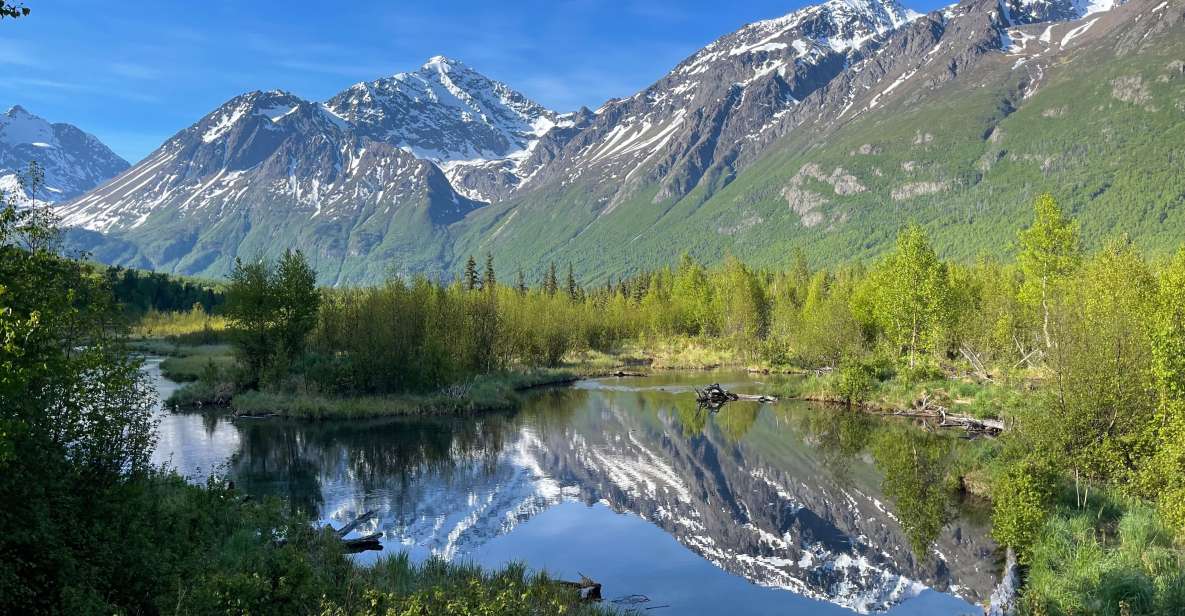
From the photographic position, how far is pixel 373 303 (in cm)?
6419

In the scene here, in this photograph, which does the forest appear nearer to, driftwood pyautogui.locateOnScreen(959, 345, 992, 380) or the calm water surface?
driftwood pyautogui.locateOnScreen(959, 345, 992, 380)

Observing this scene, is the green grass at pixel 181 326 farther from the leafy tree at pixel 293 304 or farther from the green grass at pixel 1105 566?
the green grass at pixel 1105 566

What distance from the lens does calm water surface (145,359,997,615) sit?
79.4ft

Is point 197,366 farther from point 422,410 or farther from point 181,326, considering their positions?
point 181,326

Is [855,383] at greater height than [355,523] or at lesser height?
greater

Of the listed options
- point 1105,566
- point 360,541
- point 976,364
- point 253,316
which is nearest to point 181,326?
point 253,316

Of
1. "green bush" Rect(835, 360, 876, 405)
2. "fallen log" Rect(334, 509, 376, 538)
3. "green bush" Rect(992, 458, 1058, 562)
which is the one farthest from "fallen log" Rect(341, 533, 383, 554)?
"green bush" Rect(835, 360, 876, 405)

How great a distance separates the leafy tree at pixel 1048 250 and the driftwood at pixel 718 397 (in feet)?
74.2

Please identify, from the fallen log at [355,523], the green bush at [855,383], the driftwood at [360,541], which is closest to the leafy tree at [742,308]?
the green bush at [855,383]

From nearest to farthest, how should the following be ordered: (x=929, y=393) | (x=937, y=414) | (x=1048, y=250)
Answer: (x=937, y=414) < (x=1048, y=250) < (x=929, y=393)

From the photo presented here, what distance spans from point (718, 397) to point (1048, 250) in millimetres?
28293

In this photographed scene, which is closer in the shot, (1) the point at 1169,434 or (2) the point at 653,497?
(1) the point at 1169,434

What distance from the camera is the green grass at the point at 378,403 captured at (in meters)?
55.2

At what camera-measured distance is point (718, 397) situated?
63719mm
